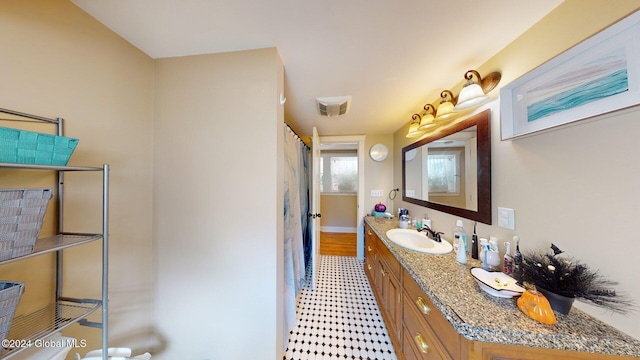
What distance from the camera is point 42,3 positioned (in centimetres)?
75

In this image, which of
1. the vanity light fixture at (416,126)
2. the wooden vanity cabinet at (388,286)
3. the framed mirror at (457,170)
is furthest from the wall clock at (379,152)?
the wooden vanity cabinet at (388,286)

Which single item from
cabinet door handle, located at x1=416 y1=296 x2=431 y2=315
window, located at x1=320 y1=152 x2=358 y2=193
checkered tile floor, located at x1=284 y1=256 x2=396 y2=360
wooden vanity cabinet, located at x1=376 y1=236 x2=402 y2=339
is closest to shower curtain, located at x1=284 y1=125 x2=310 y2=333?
checkered tile floor, located at x1=284 y1=256 x2=396 y2=360

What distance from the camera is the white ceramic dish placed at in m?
0.80

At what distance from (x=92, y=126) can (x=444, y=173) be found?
235cm

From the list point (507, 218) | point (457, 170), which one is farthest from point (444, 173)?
Result: point (507, 218)

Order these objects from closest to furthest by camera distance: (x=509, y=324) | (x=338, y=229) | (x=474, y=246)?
(x=509, y=324), (x=474, y=246), (x=338, y=229)

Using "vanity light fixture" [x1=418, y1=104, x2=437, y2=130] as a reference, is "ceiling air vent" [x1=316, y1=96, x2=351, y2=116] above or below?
above

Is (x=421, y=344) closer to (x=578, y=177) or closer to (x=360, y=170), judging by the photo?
(x=578, y=177)

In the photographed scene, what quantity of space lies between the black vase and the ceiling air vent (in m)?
1.65

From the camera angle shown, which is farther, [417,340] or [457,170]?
[457,170]

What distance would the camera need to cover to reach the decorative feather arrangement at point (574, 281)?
66 centimetres

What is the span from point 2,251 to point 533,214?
2.01 meters

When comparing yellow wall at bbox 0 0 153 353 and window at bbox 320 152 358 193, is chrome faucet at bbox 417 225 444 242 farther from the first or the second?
window at bbox 320 152 358 193

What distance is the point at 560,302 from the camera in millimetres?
714
